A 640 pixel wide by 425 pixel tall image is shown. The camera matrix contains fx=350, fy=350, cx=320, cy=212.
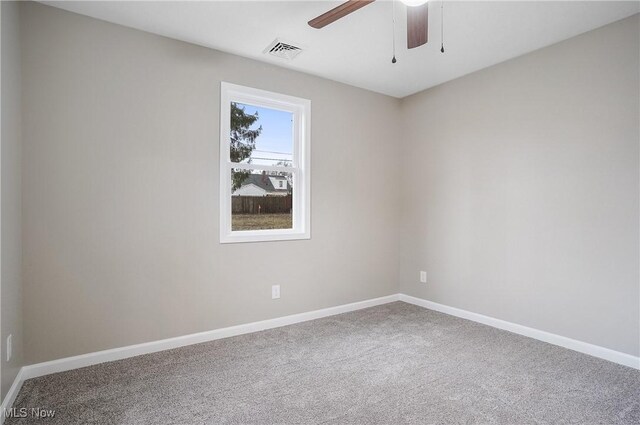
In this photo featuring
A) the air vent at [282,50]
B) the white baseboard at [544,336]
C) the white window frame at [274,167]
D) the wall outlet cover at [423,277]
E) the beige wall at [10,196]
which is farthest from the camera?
the wall outlet cover at [423,277]

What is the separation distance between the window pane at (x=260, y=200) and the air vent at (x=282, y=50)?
105cm

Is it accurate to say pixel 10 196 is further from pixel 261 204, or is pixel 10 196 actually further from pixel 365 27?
pixel 365 27

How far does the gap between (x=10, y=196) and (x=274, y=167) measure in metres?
1.97

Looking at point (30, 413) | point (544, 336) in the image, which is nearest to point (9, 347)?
point (30, 413)

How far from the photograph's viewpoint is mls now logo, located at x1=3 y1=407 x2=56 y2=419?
1879 mm

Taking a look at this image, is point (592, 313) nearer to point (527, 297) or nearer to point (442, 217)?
point (527, 297)

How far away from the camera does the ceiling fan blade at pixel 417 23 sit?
6.11 ft

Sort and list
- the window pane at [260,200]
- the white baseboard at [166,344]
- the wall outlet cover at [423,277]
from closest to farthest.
→ the white baseboard at [166,344]
the window pane at [260,200]
the wall outlet cover at [423,277]

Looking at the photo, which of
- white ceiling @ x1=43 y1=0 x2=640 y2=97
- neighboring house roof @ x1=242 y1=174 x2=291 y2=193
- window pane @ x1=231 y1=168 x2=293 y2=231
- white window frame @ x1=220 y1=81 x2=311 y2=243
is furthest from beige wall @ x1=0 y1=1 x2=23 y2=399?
neighboring house roof @ x1=242 y1=174 x2=291 y2=193

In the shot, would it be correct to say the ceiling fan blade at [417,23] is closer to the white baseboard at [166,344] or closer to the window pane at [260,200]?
the window pane at [260,200]

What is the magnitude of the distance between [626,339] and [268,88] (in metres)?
3.51

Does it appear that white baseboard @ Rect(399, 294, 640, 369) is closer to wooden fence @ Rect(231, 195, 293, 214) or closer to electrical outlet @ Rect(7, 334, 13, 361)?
wooden fence @ Rect(231, 195, 293, 214)

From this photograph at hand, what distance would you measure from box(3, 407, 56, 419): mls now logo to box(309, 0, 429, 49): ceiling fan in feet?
8.71

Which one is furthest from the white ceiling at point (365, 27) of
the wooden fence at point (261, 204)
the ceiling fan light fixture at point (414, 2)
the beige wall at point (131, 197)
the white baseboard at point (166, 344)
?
the white baseboard at point (166, 344)
